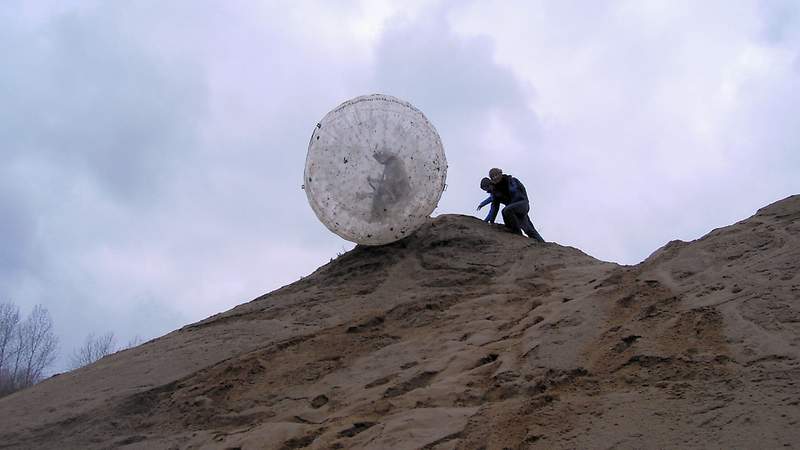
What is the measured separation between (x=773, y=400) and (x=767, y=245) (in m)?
1.86

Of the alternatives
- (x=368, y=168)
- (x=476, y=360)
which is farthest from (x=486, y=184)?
(x=476, y=360)

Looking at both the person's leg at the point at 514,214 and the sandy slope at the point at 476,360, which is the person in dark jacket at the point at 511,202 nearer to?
the person's leg at the point at 514,214

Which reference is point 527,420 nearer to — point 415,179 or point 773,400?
point 773,400

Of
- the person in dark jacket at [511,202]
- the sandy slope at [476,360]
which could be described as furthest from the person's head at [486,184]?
the sandy slope at [476,360]

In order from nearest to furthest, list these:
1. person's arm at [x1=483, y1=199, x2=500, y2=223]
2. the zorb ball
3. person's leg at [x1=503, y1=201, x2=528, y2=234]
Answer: the zorb ball < person's leg at [x1=503, y1=201, x2=528, y2=234] < person's arm at [x1=483, y1=199, x2=500, y2=223]

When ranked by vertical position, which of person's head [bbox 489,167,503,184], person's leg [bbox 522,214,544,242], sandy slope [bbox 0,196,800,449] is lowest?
sandy slope [bbox 0,196,800,449]

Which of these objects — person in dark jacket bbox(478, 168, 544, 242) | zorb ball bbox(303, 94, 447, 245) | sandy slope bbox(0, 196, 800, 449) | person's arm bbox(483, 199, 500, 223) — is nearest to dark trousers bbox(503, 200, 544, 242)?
person in dark jacket bbox(478, 168, 544, 242)

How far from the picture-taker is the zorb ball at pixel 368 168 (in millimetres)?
6562

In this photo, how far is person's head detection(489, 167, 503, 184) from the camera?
313 inches

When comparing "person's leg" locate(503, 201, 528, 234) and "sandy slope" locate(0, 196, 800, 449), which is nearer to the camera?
"sandy slope" locate(0, 196, 800, 449)

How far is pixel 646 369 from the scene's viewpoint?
12.0 feet

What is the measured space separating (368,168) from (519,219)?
6.82 ft

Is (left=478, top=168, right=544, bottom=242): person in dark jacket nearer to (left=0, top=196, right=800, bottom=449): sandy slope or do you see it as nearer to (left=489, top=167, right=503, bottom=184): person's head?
(left=489, top=167, right=503, bottom=184): person's head

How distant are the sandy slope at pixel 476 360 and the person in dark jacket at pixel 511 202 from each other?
2.00 ft
